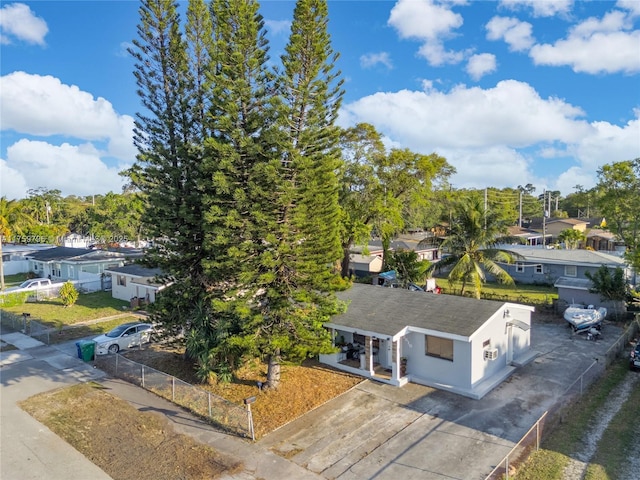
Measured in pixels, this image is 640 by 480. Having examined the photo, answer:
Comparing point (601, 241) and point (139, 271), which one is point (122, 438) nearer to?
point (139, 271)

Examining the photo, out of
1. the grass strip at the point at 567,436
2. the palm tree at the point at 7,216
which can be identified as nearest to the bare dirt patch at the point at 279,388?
the grass strip at the point at 567,436

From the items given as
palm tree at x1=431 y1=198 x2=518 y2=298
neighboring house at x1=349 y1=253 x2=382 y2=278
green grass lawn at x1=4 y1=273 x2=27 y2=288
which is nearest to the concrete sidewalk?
palm tree at x1=431 y1=198 x2=518 y2=298

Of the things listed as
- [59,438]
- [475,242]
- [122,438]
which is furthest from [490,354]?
[59,438]

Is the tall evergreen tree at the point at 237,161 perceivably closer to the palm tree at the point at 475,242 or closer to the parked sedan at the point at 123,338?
the parked sedan at the point at 123,338

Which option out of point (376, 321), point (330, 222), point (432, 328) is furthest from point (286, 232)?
point (432, 328)

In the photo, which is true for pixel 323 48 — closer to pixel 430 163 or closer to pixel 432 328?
pixel 432 328

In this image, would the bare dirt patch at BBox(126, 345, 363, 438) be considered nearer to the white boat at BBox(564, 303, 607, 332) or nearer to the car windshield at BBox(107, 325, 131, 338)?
the car windshield at BBox(107, 325, 131, 338)
